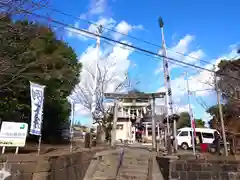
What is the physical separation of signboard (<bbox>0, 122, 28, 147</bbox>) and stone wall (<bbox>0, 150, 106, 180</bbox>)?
A: 75 centimetres

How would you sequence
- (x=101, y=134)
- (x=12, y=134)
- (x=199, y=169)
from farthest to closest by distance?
(x=101, y=134), (x=199, y=169), (x=12, y=134)

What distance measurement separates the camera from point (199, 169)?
8.41 meters

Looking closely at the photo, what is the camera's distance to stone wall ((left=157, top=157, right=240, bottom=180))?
8.29m

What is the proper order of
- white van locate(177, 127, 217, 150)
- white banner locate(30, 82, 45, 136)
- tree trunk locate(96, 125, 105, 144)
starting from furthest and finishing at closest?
white van locate(177, 127, 217, 150), tree trunk locate(96, 125, 105, 144), white banner locate(30, 82, 45, 136)

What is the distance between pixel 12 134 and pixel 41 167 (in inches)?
53.3

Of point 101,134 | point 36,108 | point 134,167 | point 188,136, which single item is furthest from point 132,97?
point 188,136

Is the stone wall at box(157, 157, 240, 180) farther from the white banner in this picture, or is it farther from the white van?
the white van

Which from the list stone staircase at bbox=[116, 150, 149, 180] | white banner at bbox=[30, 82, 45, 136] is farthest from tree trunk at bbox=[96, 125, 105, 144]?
white banner at bbox=[30, 82, 45, 136]

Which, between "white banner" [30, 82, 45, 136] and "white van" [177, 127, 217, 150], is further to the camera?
"white van" [177, 127, 217, 150]

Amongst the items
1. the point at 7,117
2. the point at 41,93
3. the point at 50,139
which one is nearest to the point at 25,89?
the point at 7,117

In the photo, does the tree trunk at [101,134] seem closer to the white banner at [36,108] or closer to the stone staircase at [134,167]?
the stone staircase at [134,167]

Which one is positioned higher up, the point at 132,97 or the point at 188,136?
the point at 132,97

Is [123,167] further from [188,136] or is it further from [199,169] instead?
[188,136]

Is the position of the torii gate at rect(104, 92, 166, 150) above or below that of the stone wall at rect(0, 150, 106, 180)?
above
